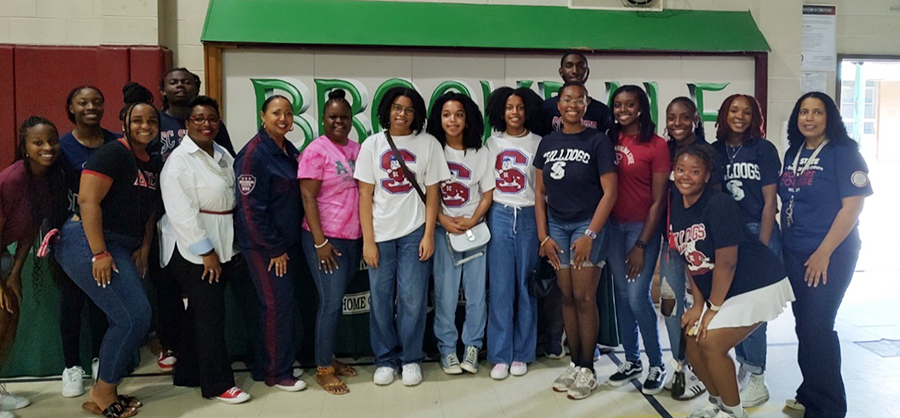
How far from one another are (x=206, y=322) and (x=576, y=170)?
1.89 metres

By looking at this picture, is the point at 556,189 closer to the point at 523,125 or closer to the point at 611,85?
the point at 523,125

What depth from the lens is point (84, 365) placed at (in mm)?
3412

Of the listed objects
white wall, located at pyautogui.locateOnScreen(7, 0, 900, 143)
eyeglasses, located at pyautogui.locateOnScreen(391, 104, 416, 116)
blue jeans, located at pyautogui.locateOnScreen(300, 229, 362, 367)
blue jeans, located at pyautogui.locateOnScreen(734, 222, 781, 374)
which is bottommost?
blue jeans, located at pyautogui.locateOnScreen(734, 222, 781, 374)

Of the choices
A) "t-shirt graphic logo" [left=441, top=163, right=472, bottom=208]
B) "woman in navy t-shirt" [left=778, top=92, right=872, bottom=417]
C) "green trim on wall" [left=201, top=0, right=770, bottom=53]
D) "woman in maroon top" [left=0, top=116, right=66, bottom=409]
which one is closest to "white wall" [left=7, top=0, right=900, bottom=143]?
"green trim on wall" [left=201, top=0, right=770, bottom=53]

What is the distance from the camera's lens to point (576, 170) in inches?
118

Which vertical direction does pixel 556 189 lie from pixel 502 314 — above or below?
above

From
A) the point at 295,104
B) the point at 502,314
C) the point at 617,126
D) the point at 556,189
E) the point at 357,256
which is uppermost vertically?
the point at 295,104

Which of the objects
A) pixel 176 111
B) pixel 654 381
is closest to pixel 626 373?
pixel 654 381

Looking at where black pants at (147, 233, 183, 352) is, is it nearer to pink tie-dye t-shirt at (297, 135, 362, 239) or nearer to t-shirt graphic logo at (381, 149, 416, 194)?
pink tie-dye t-shirt at (297, 135, 362, 239)

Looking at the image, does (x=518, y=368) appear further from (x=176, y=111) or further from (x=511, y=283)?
(x=176, y=111)

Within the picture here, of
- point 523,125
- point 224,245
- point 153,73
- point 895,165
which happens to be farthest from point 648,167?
point 895,165

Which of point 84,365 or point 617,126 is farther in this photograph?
point 84,365

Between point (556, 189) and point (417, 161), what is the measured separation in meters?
0.70

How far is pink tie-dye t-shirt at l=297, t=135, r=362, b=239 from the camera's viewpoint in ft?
10.2
